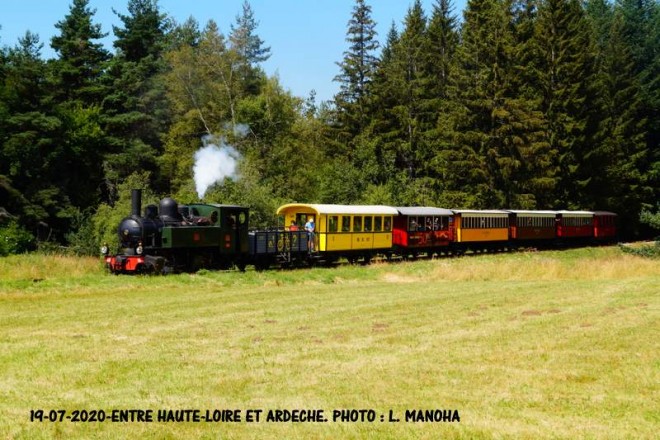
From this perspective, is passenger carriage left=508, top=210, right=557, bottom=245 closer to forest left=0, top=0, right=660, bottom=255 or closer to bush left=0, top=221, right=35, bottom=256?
forest left=0, top=0, right=660, bottom=255

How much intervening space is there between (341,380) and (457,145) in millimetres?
46744

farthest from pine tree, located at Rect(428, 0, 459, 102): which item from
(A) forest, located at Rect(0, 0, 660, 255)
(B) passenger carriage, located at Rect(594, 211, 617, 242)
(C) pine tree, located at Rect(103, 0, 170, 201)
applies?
(C) pine tree, located at Rect(103, 0, 170, 201)

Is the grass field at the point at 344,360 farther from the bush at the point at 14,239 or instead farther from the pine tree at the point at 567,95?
the pine tree at the point at 567,95

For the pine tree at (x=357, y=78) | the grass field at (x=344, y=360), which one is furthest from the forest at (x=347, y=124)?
the grass field at (x=344, y=360)

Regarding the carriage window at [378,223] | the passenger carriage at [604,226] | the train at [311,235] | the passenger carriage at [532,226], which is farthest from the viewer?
the passenger carriage at [604,226]

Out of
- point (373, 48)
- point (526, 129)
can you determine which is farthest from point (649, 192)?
point (373, 48)

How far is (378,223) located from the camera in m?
36.4

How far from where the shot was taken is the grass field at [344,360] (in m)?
7.25

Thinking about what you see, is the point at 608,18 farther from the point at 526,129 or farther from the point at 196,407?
the point at 196,407

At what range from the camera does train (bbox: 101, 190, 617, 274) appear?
26.0 meters

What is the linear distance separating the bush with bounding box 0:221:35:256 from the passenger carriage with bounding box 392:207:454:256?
2514 cm

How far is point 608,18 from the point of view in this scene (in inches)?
3078

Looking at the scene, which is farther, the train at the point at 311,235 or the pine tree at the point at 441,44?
the pine tree at the point at 441,44

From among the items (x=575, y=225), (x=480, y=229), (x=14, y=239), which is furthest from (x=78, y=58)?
(x=575, y=225)
